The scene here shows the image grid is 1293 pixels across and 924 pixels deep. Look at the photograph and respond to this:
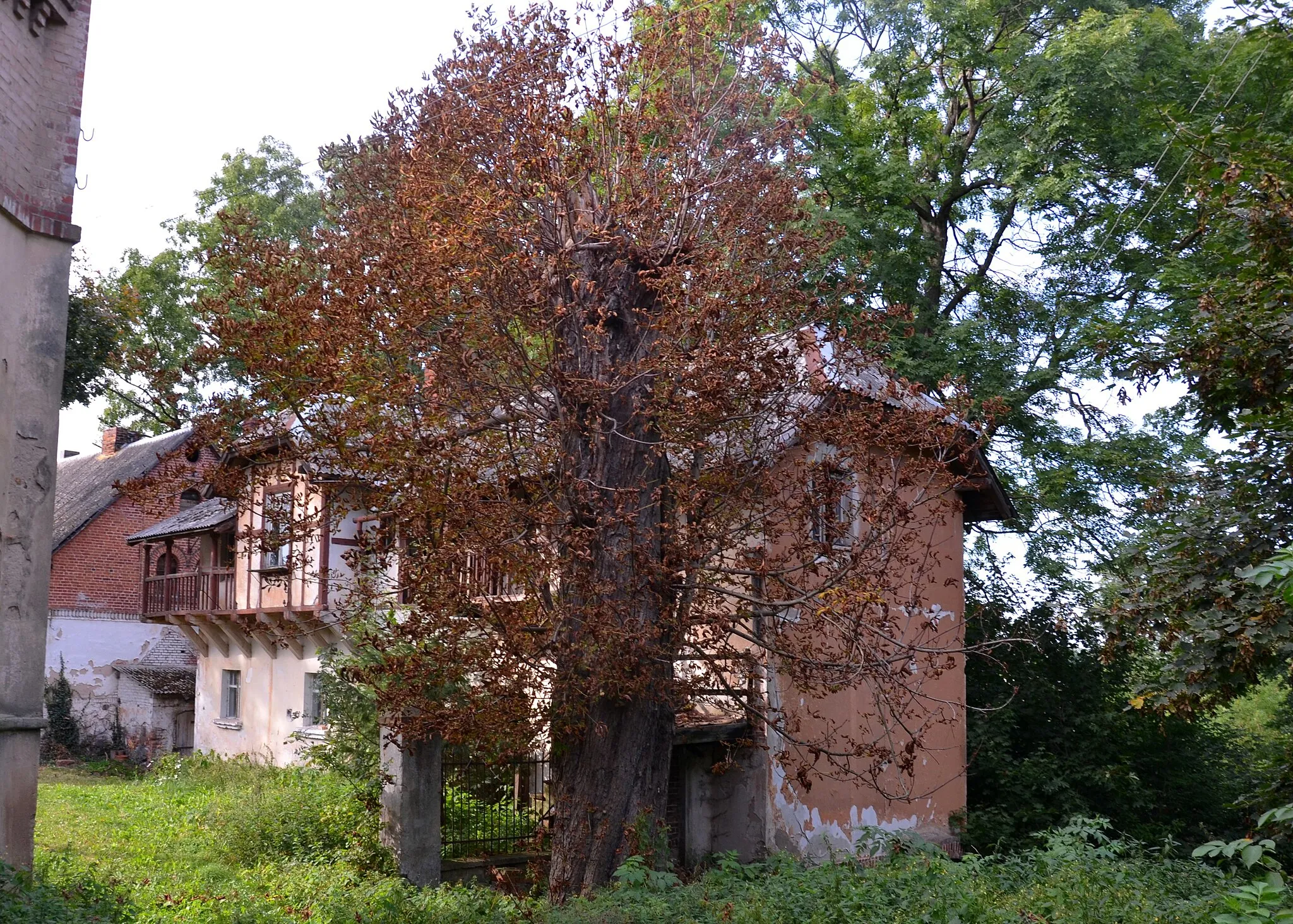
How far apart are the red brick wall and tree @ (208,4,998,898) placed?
20981 mm

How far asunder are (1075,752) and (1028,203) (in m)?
9.38

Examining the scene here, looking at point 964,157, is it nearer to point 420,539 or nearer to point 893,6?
point 893,6

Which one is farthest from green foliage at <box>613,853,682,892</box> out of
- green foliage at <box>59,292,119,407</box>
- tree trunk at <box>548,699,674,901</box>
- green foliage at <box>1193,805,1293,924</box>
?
green foliage at <box>59,292,119,407</box>

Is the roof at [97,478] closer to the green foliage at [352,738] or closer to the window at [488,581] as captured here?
the green foliage at [352,738]

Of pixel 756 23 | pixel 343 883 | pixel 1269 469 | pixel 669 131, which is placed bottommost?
pixel 343 883

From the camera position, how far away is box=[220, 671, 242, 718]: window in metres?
26.5

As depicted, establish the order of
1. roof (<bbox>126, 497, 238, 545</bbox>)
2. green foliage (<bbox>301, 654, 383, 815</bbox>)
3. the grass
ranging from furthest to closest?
roof (<bbox>126, 497, 238, 545</bbox>)
green foliage (<bbox>301, 654, 383, 815</bbox>)
the grass

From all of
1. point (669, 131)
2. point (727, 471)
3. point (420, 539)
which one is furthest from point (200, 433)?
point (669, 131)

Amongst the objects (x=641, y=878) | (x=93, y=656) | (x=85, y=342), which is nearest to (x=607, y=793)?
(x=641, y=878)

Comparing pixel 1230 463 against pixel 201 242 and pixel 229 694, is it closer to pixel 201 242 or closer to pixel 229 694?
pixel 229 694

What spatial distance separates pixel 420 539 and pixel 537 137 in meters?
4.18

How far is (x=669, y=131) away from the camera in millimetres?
13297

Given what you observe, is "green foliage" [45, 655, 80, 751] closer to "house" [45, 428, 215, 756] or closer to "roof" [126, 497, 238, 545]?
"house" [45, 428, 215, 756]

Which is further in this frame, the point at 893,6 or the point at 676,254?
the point at 893,6
